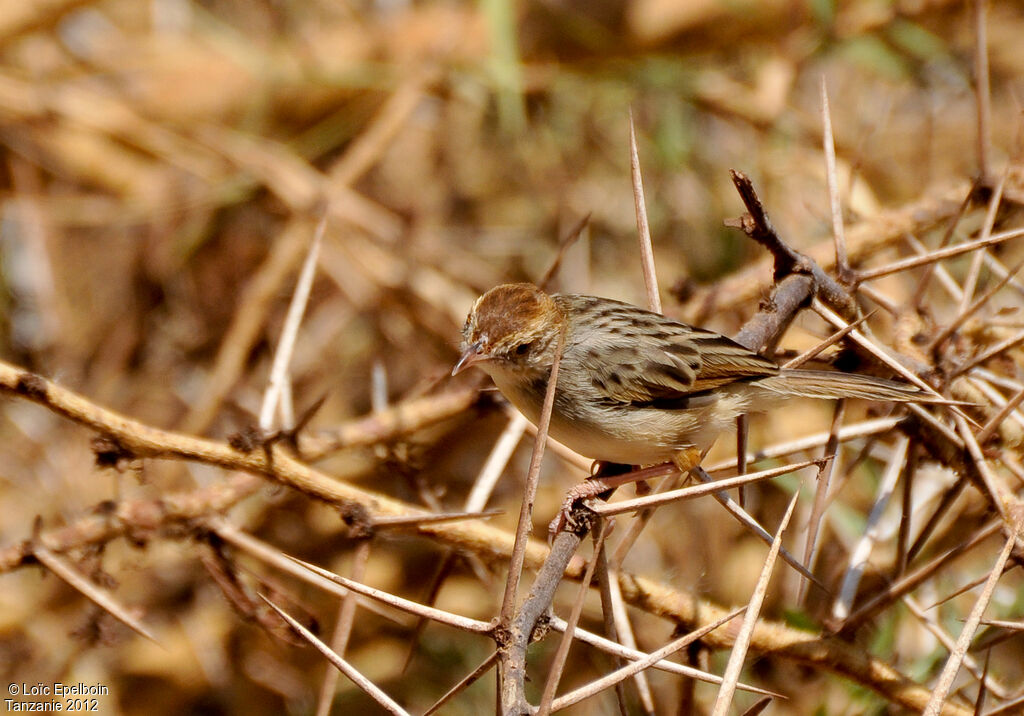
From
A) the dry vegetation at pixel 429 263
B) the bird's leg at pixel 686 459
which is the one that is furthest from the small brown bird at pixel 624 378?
the dry vegetation at pixel 429 263

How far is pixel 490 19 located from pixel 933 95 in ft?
11.0

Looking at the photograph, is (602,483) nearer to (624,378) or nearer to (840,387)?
(624,378)

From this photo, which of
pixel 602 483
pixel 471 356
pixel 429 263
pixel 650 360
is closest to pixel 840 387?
pixel 650 360

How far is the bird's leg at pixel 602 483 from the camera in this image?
2.88 metres

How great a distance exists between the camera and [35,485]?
538 cm

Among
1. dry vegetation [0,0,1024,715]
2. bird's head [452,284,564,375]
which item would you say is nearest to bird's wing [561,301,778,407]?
bird's head [452,284,564,375]

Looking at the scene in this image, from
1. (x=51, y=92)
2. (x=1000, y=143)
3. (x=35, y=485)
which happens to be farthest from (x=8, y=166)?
(x=1000, y=143)

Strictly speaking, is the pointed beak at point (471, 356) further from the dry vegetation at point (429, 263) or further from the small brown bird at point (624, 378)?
the dry vegetation at point (429, 263)

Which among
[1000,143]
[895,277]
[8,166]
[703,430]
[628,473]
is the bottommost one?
[628,473]

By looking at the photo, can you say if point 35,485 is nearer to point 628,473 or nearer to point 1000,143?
point 628,473

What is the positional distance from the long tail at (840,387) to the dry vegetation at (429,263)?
89 mm

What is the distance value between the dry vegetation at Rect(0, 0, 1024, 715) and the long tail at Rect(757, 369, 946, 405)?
89 millimetres

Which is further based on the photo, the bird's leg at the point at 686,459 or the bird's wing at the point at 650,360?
the bird's wing at the point at 650,360

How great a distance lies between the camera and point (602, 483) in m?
3.08
